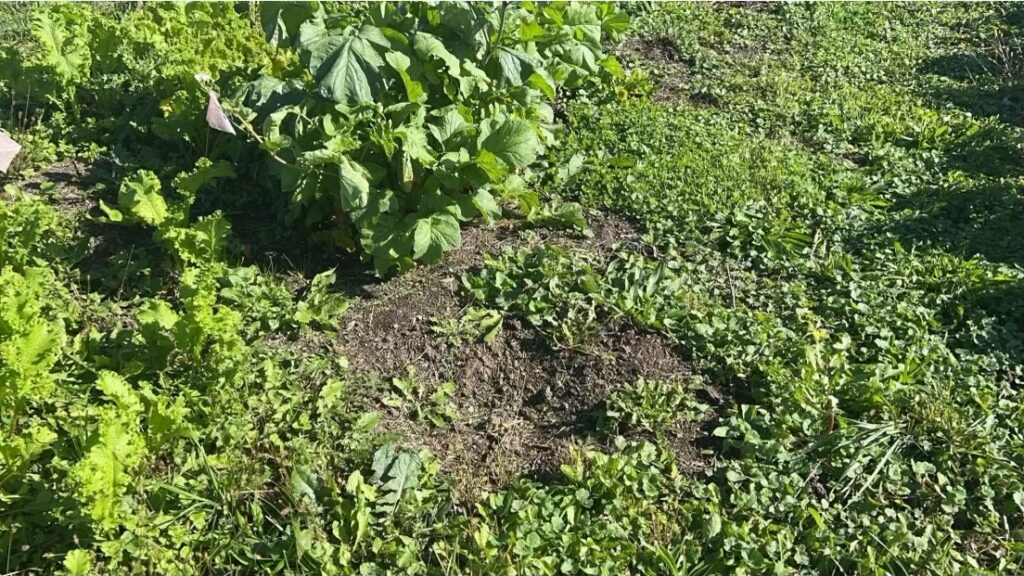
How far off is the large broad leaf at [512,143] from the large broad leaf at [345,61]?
54 cm

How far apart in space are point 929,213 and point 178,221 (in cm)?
356

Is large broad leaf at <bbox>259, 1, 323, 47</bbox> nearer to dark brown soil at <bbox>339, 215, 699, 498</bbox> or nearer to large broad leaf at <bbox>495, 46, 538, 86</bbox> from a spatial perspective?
large broad leaf at <bbox>495, 46, 538, 86</bbox>

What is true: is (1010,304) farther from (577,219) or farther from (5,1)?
(5,1)

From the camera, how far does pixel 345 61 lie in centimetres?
359

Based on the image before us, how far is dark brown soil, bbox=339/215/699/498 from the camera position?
3250 millimetres

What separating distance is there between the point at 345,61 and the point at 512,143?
30.4 inches

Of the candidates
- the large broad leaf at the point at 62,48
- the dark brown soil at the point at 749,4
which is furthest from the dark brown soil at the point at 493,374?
the dark brown soil at the point at 749,4

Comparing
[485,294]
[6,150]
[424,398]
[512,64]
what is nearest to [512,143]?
[512,64]

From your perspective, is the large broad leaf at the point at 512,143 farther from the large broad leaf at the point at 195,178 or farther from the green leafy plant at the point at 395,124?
the large broad leaf at the point at 195,178

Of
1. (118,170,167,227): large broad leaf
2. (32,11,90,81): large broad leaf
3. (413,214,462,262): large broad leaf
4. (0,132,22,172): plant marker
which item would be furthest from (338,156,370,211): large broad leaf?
(32,11,90,81): large broad leaf

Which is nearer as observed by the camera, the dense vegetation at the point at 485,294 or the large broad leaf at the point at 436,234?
the dense vegetation at the point at 485,294

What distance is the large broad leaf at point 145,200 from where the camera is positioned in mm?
3781

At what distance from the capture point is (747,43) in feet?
20.5

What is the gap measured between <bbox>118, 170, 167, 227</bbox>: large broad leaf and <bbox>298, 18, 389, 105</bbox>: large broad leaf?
2.89 feet
